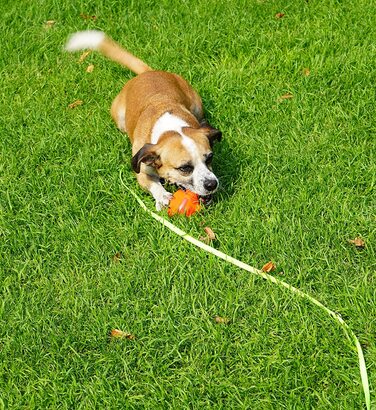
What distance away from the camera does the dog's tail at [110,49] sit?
6.54 metres

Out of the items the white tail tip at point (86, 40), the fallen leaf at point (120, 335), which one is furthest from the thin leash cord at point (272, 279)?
the white tail tip at point (86, 40)

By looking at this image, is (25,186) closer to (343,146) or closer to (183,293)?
(183,293)

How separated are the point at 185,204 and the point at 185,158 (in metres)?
0.35

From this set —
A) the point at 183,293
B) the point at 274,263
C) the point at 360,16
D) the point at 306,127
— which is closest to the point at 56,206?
the point at 183,293

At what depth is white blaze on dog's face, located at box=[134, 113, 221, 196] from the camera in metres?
4.99

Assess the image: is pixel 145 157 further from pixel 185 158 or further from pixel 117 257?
pixel 117 257

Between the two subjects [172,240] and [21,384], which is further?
[172,240]

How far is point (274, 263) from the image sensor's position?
14.9ft

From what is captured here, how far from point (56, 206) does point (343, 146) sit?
7.73ft

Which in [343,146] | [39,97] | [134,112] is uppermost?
[343,146]

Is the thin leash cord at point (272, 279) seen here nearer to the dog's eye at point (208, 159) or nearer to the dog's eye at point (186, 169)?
the dog's eye at point (186, 169)

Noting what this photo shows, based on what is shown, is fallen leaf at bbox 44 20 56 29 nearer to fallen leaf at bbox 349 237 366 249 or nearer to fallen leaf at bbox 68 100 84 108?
fallen leaf at bbox 68 100 84 108

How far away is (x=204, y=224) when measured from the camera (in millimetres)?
4922

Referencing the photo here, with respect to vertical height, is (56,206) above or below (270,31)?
below
